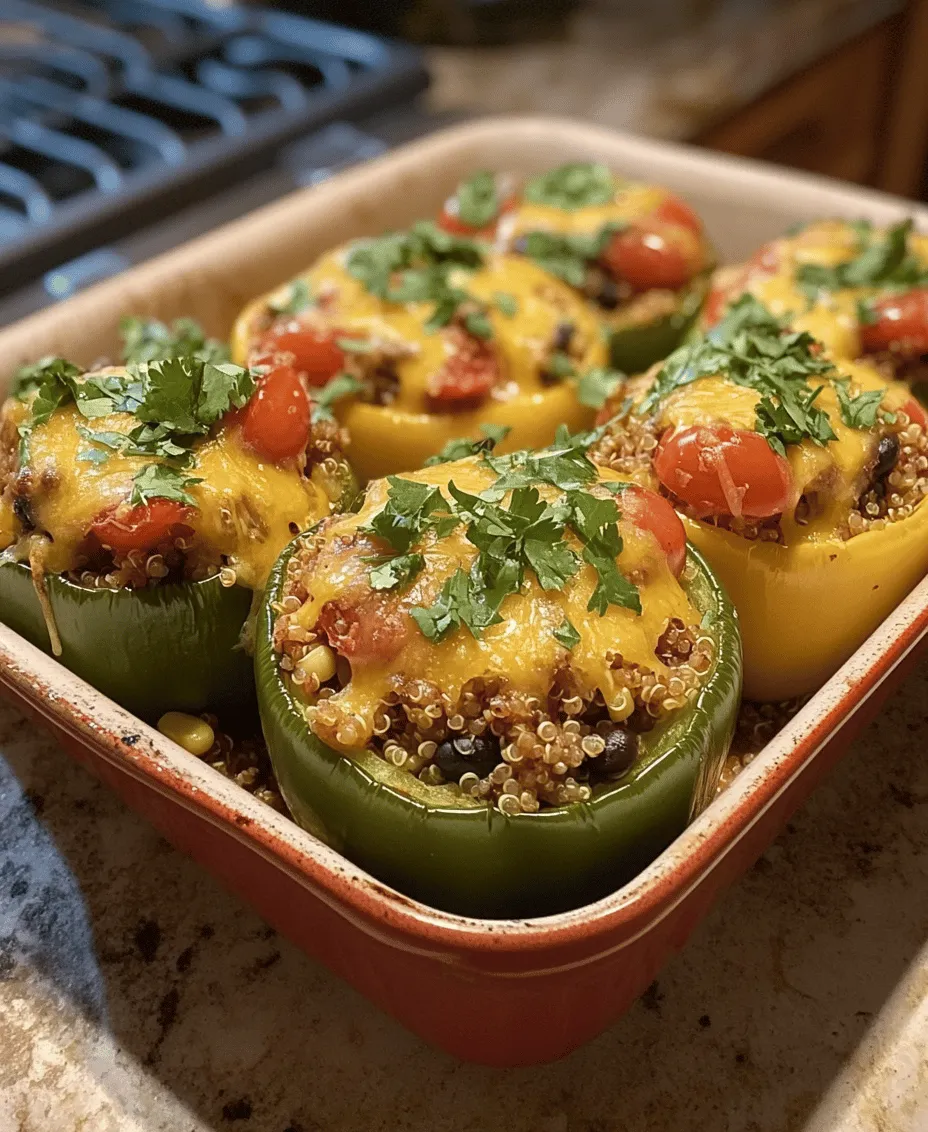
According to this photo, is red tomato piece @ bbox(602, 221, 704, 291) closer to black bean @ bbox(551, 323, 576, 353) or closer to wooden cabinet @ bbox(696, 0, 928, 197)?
black bean @ bbox(551, 323, 576, 353)

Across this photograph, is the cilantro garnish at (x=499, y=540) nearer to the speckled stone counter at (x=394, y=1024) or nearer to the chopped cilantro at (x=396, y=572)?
the chopped cilantro at (x=396, y=572)

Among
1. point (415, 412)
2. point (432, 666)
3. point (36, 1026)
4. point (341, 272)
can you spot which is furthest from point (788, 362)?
point (36, 1026)

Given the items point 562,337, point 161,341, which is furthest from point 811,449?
point 161,341

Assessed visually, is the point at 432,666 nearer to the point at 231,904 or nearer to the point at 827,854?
the point at 231,904

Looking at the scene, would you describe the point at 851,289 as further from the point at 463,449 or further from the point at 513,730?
the point at 513,730

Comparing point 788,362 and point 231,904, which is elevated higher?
point 788,362

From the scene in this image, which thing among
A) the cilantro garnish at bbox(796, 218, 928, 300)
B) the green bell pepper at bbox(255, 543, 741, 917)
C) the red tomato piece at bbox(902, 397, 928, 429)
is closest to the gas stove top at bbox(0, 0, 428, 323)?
the cilantro garnish at bbox(796, 218, 928, 300)

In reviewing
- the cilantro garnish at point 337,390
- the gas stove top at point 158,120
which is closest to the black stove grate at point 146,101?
the gas stove top at point 158,120
